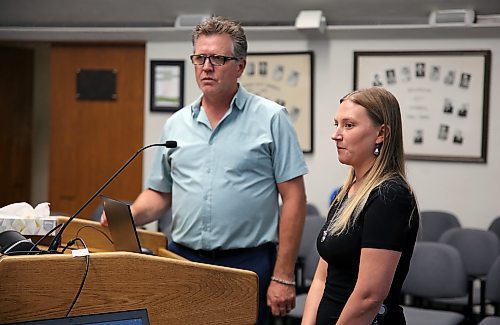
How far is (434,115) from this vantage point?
6.27 metres

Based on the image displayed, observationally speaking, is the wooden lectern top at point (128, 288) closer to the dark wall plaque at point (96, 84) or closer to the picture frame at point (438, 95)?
the picture frame at point (438, 95)

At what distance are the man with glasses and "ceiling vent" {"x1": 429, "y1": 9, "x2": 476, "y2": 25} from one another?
373 cm

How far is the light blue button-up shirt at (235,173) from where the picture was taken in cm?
261

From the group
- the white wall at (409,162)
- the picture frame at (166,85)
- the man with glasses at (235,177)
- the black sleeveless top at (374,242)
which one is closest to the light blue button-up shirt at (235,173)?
the man with glasses at (235,177)

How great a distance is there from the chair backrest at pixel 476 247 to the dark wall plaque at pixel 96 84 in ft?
11.5

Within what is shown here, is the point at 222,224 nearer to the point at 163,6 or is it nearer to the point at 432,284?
the point at 432,284

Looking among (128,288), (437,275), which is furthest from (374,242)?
(437,275)

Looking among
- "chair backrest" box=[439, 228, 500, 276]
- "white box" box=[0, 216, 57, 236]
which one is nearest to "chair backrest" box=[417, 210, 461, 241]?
"chair backrest" box=[439, 228, 500, 276]

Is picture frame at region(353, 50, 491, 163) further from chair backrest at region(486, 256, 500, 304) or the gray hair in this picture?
the gray hair

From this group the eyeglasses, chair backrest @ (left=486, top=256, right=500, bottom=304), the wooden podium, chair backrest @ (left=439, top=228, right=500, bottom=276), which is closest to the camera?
the wooden podium

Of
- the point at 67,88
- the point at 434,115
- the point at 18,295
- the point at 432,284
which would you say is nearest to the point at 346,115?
the point at 18,295

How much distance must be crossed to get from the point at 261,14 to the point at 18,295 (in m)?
5.11

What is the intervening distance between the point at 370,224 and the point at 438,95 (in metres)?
4.43

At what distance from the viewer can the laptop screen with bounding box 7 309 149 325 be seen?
1.76 m
